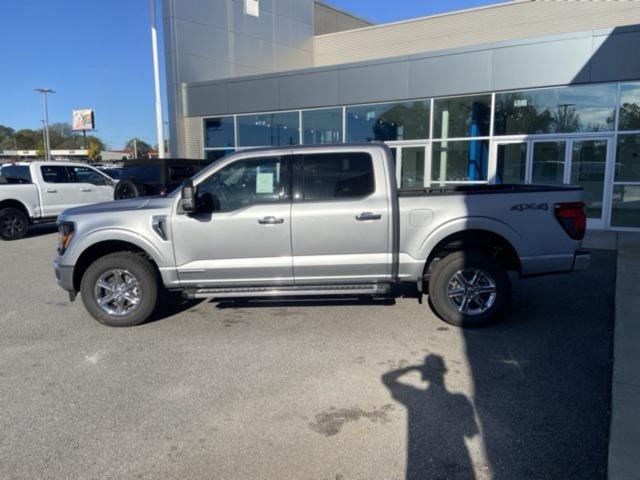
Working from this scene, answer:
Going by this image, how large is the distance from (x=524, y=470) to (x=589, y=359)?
2096 millimetres

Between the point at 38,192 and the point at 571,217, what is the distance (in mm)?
12594

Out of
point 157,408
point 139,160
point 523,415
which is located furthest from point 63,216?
point 139,160

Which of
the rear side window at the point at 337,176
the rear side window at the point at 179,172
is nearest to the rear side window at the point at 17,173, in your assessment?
the rear side window at the point at 179,172

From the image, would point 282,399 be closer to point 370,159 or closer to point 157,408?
point 157,408

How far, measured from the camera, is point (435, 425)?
3.43 metres

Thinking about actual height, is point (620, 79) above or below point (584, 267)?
above

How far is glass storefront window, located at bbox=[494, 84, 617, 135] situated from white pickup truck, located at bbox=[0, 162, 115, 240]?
1168cm

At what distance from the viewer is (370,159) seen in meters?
5.46

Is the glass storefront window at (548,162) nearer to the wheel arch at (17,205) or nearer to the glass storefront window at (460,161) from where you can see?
the glass storefront window at (460,161)

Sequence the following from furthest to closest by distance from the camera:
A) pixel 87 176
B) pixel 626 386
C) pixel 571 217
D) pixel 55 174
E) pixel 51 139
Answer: pixel 51 139
pixel 87 176
pixel 55 174
pixel 571 217
pixel 626 386

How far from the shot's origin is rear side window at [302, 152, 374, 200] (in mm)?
5402

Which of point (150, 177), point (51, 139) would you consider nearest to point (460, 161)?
point (150, 177)

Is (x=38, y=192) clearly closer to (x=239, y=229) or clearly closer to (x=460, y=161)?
(x=239, y=229)

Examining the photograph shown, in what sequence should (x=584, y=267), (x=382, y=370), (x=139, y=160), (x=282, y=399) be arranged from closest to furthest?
(x=282, y=399) < (x=382, y=370) < (x=584, y=267) < (x=139, y=160)
